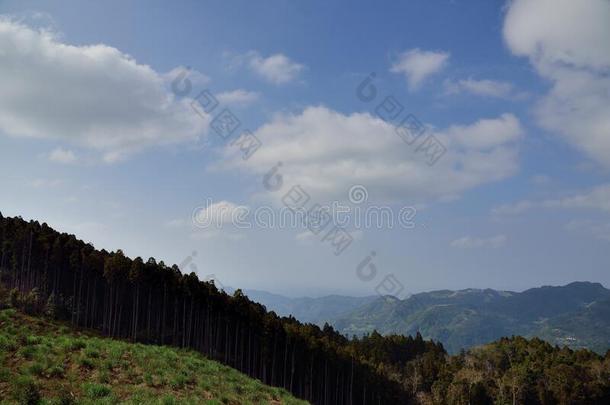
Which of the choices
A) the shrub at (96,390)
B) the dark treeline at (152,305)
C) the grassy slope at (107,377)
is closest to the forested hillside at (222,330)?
the dark treeline at (152,305)

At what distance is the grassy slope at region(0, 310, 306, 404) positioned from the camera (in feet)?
51.0

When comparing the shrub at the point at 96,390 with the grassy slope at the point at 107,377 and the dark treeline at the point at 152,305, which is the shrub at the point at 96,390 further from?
the dark treeline at the point at 152,305

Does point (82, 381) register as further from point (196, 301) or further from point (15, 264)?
point (15, 264)

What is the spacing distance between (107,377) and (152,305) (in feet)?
190

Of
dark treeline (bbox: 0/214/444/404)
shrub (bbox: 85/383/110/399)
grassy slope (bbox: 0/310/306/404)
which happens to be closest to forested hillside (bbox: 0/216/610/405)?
dark treeline (bbox: 0/214/444/404)

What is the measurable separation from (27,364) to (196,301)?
57.8 metres

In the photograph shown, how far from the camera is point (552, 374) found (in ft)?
292

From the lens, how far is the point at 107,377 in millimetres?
17953

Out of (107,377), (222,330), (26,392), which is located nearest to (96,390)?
(107,377)

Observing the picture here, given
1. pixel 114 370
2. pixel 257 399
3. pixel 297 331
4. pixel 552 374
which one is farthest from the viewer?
pixel 552 374

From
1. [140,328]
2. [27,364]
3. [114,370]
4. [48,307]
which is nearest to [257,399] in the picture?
[114,370]

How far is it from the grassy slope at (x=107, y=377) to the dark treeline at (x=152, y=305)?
4918 cm

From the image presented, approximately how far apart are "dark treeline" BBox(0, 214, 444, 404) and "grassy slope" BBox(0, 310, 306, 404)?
4918 cm

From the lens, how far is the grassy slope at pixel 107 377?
51.0 ft
